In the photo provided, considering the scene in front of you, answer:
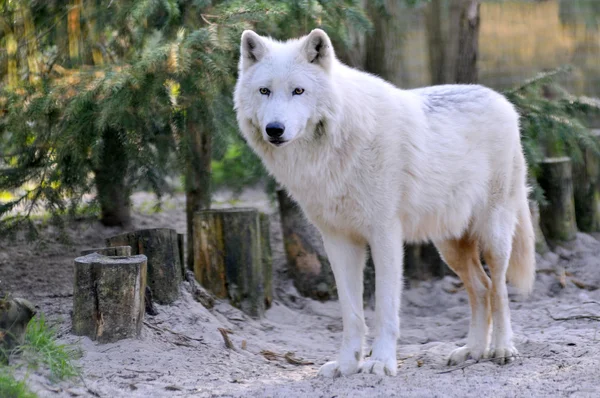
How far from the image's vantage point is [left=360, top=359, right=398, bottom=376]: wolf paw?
3982 mm

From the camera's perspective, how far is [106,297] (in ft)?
13.5

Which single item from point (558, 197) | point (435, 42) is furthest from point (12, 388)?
point (435, 42)

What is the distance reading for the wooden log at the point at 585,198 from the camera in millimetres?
7402

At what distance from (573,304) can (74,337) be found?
385 centimetres

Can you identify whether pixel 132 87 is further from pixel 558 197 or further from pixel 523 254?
pixel 558 197

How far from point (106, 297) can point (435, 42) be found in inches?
190

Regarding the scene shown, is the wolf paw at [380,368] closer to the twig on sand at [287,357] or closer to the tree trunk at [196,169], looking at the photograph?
the twig on sand at [287,357]

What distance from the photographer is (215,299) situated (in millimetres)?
5570

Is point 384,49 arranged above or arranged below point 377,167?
above

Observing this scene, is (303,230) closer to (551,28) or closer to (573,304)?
(573,304)

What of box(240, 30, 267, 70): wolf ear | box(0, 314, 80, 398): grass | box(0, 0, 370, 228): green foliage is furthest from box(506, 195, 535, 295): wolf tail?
box(0, 314, 80, 398): grass

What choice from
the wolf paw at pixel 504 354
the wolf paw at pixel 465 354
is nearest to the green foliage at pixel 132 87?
the wolf paw at pixel 465 354

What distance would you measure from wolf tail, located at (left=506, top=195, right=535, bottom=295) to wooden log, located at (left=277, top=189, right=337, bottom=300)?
1802mm

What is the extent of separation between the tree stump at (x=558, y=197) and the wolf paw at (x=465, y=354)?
2810mm
